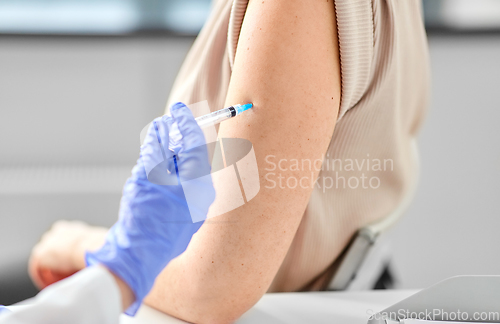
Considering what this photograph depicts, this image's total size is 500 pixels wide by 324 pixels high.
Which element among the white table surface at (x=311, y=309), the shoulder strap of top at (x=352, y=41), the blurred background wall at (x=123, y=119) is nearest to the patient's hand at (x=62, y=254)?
the white table surface at (x=311, y=309)

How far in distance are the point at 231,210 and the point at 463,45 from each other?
1.50 metres

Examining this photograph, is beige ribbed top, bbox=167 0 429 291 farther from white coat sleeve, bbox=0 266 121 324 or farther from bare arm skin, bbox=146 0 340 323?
white coat sleeve, bbox=0 266 121 324

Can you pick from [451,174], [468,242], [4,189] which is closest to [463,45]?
[451,174]

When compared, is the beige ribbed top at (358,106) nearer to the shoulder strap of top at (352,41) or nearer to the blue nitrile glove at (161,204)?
the shoulder strap of top at (352,41)

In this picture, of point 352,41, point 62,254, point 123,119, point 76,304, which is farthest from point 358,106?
point 123,119

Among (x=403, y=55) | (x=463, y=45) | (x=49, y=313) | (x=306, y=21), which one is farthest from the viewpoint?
(x=463, y=45)

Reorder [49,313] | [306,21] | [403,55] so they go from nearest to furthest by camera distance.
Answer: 1. [49,313]
2. [306,21]
3. [403,55]

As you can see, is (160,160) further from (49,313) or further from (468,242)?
(468,242)

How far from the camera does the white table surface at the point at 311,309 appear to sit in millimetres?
513

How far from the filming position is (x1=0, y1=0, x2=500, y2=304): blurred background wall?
59.9 inches

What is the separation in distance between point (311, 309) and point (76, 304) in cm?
35

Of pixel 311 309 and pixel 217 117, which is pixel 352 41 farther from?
pixel 311 309

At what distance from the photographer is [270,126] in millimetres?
420

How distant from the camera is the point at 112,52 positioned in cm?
158
